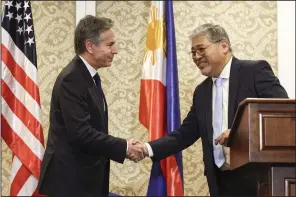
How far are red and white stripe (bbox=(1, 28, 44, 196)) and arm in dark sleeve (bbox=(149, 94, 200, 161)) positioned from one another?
0.99m

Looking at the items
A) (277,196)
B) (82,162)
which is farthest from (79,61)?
(277,196)

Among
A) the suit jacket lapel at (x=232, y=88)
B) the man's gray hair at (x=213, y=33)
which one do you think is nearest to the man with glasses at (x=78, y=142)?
the suit jacket lapel at (x=232, y=88)

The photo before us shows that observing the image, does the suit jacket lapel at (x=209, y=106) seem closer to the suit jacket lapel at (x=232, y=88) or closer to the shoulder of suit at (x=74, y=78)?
the suit jacket lapel at (x=232, y=88)

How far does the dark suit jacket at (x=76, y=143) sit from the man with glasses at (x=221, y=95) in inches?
23.2

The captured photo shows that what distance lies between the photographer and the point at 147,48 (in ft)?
15.9

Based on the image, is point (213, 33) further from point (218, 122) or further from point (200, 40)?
point (218, 122)

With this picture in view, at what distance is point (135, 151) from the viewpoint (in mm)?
3863

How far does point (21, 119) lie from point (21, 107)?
96mm

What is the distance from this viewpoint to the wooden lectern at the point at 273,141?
2193 mm

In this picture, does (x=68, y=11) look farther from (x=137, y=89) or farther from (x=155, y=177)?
(x=155, y=177)

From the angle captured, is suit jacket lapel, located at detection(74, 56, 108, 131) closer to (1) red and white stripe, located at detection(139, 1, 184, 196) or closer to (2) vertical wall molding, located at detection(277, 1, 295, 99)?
(1) red and white stripe, located at detection(139, 1, 184, 196)

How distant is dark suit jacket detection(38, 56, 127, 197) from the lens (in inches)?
135

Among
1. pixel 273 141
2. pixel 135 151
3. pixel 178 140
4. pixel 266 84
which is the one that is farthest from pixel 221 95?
pixel 273 141

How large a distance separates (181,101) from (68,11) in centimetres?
134
